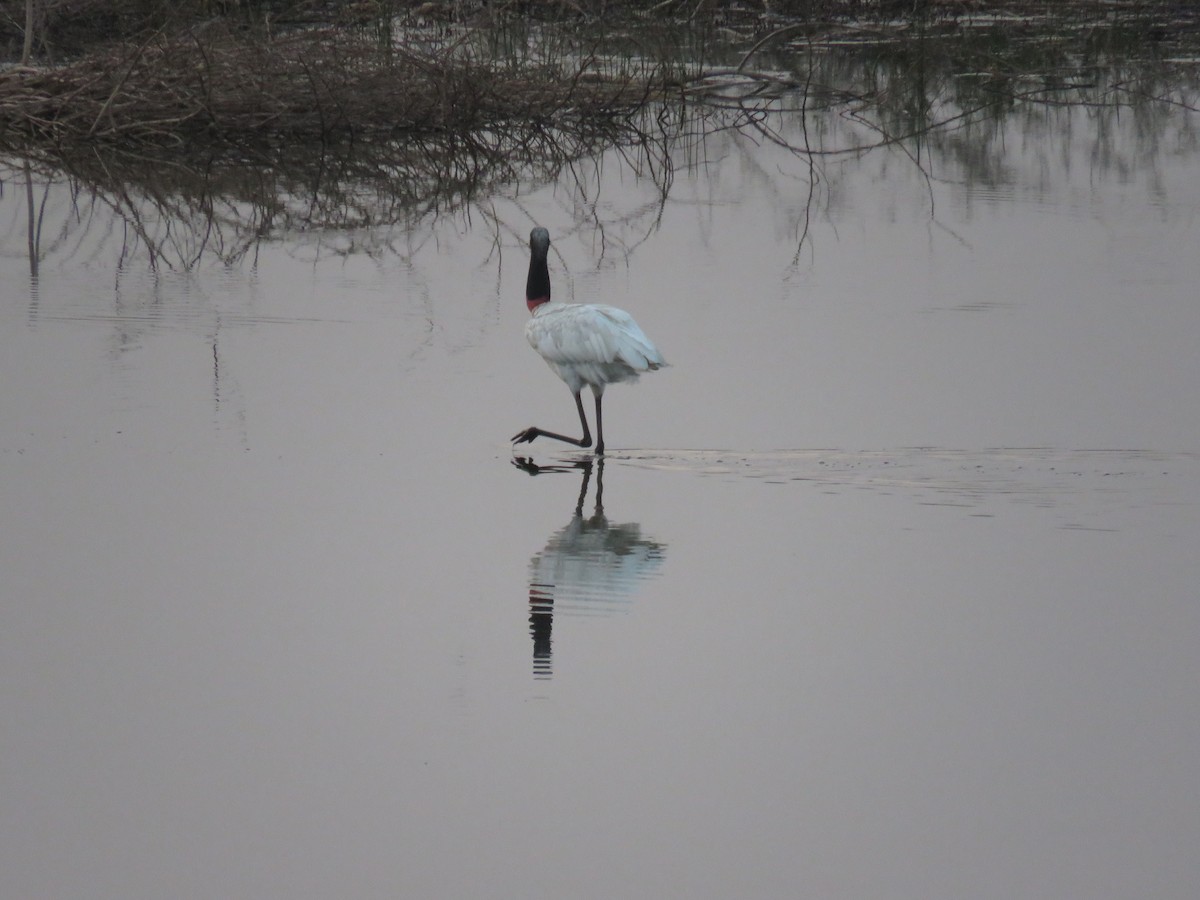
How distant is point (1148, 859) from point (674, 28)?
20625 millimetres

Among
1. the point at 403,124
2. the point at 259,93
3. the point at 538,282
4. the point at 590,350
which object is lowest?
the point at 590,350

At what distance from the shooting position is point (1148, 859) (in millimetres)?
3676

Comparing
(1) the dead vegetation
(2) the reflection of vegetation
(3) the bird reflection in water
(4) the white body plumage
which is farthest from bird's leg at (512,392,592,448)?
(1) the dead vegetation

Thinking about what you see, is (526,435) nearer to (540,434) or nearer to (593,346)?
(540,434)

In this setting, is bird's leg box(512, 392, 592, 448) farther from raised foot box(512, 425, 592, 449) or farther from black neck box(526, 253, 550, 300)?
black neck box(526, 253, 550, 300)

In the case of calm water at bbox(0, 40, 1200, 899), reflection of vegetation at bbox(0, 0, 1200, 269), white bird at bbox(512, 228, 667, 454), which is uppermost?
reflection of vegetation at bbox(0, 0, 1200, 269)

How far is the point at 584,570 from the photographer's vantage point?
5.48 metres

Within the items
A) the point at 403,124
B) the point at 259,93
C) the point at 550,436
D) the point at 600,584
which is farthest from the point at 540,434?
the point at 403,124

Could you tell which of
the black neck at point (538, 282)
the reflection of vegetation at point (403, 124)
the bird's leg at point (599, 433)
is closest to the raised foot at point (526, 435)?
the bird's leg at point (599, 433)

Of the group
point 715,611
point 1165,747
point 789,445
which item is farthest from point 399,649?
point 789,445

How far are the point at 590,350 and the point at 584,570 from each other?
172 centimetres

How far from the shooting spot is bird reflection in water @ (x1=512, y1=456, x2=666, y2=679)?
502cm

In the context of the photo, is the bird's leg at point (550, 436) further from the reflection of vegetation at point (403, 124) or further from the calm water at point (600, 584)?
the reflection of vegetation at point (403, 124)

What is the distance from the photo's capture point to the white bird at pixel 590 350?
700cm
